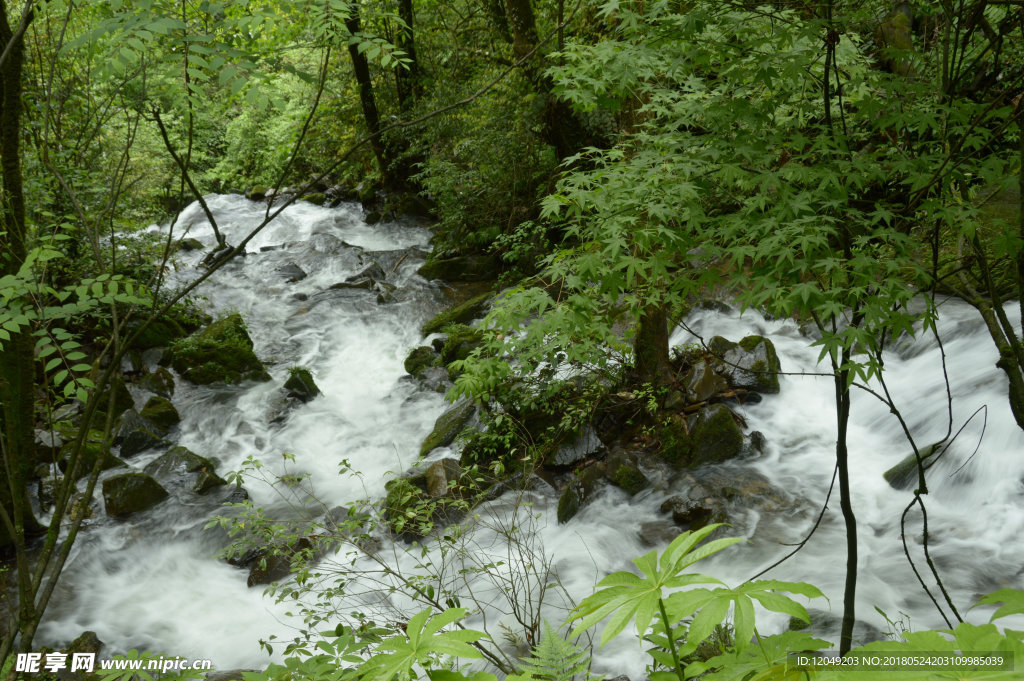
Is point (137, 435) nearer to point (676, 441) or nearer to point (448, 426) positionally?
point (448, 426)

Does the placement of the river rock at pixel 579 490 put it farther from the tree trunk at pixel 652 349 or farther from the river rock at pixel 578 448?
the tree trunk at pixel 652 349

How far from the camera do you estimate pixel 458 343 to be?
829cm

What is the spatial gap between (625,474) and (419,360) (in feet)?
12.5

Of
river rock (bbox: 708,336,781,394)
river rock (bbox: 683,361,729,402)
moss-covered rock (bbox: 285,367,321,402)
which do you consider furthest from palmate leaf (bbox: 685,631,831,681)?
moss-covered rock (bbox: 285,367,321,402)

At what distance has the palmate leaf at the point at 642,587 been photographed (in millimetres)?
1031

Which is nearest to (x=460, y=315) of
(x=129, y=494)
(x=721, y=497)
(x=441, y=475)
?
(x=441, y=475)

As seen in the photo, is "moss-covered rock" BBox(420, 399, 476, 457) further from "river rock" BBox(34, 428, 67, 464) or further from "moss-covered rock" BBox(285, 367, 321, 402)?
"river rock" BBox(34, 428, 67, 464)

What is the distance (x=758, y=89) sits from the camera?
2832mm

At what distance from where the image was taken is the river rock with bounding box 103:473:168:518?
6.05m

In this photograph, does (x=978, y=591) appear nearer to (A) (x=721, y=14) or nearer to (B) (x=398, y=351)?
(A) (x=721, y=14)

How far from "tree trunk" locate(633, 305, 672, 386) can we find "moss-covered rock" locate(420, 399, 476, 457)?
198 cm

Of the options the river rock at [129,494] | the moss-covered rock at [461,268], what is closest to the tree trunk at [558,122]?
the moss-covered rock at [461,268]

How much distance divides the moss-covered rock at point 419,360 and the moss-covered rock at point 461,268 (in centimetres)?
277

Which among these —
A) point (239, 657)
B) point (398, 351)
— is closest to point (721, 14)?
point (239, 657)
